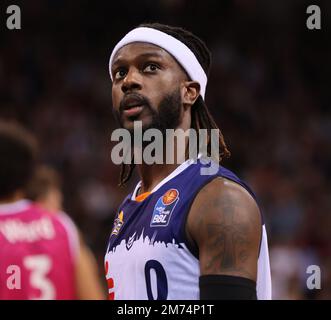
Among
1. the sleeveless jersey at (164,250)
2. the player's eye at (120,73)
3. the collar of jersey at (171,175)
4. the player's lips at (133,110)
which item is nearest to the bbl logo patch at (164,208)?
the sleeveless jersey at (164,250)

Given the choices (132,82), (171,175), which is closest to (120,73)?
(132,82)

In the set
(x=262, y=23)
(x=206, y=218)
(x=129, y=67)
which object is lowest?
(x=206, y=218)

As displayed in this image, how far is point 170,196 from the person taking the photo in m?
3.17

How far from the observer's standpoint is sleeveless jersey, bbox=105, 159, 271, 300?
9.66 feet

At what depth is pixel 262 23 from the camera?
12.5 meters

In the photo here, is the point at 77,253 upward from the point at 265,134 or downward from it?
downward

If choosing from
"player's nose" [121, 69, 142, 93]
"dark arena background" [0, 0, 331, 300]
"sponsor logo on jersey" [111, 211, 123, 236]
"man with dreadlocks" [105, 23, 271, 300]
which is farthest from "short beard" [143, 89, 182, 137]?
"dark arena background" [0, 0, 331, 300]

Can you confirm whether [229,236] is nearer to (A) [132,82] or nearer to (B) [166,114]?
(B) [166,114]

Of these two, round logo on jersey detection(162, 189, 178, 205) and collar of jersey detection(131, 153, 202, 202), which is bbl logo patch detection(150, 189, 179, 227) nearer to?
round logo on jersey detection(162, 189, 178, 205)

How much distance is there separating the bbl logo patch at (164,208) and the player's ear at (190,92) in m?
0.47
